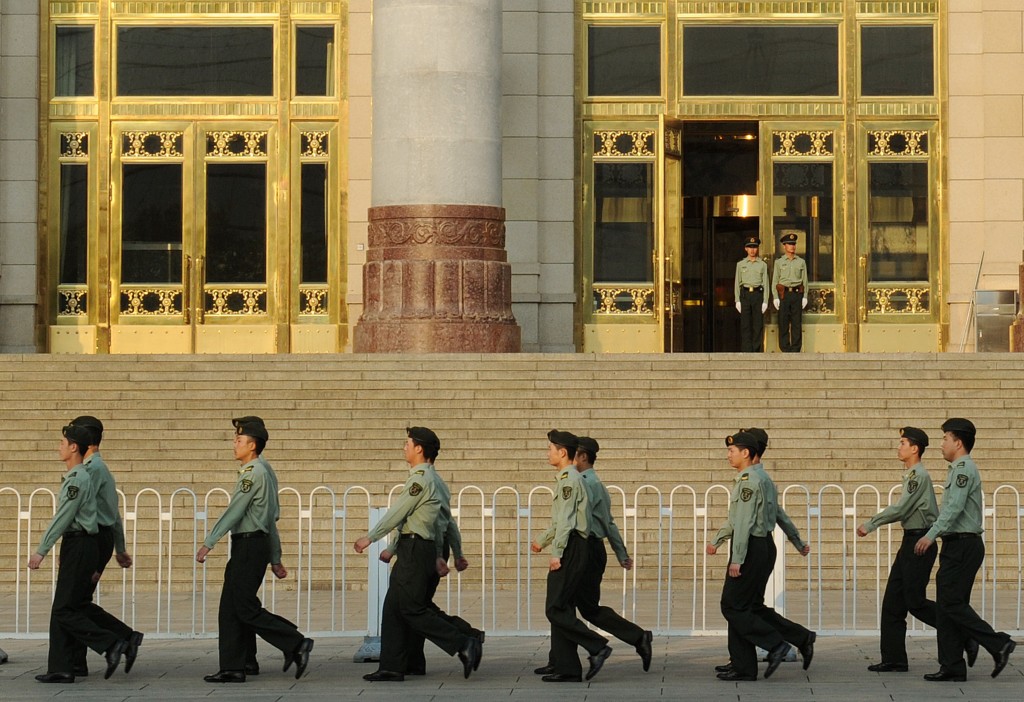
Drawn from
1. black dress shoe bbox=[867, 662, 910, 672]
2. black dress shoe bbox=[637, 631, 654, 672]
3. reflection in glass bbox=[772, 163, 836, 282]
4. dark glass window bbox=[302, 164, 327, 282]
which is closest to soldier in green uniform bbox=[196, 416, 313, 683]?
black dress shoe bbox=[637, 631, 654, 672]

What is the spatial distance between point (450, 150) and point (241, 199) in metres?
5.07

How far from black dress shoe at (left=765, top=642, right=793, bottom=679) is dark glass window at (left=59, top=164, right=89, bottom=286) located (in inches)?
631

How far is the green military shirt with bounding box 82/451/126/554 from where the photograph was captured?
11.2m

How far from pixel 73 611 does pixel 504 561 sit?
5.32 metres

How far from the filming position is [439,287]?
69.8ft

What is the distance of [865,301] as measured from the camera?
83.5 feet

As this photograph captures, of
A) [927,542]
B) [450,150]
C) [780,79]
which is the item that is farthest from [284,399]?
[780,79]

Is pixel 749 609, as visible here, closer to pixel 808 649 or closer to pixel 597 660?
pixel 808 649

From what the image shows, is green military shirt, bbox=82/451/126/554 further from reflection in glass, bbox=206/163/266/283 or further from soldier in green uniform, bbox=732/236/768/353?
reflection in glass, bbox=206/163/266/283

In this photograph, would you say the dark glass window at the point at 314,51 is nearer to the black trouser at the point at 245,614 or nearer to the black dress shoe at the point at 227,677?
the black trouser at the point at 245,614

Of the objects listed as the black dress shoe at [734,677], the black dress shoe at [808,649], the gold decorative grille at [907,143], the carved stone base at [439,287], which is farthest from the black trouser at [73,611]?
the gold decorative grille at [907,143]

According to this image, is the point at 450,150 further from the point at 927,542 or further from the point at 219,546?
the point at 927,542

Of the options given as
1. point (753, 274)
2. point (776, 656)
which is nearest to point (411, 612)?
point (776, 656)

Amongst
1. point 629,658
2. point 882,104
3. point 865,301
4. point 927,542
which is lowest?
point 629,658
